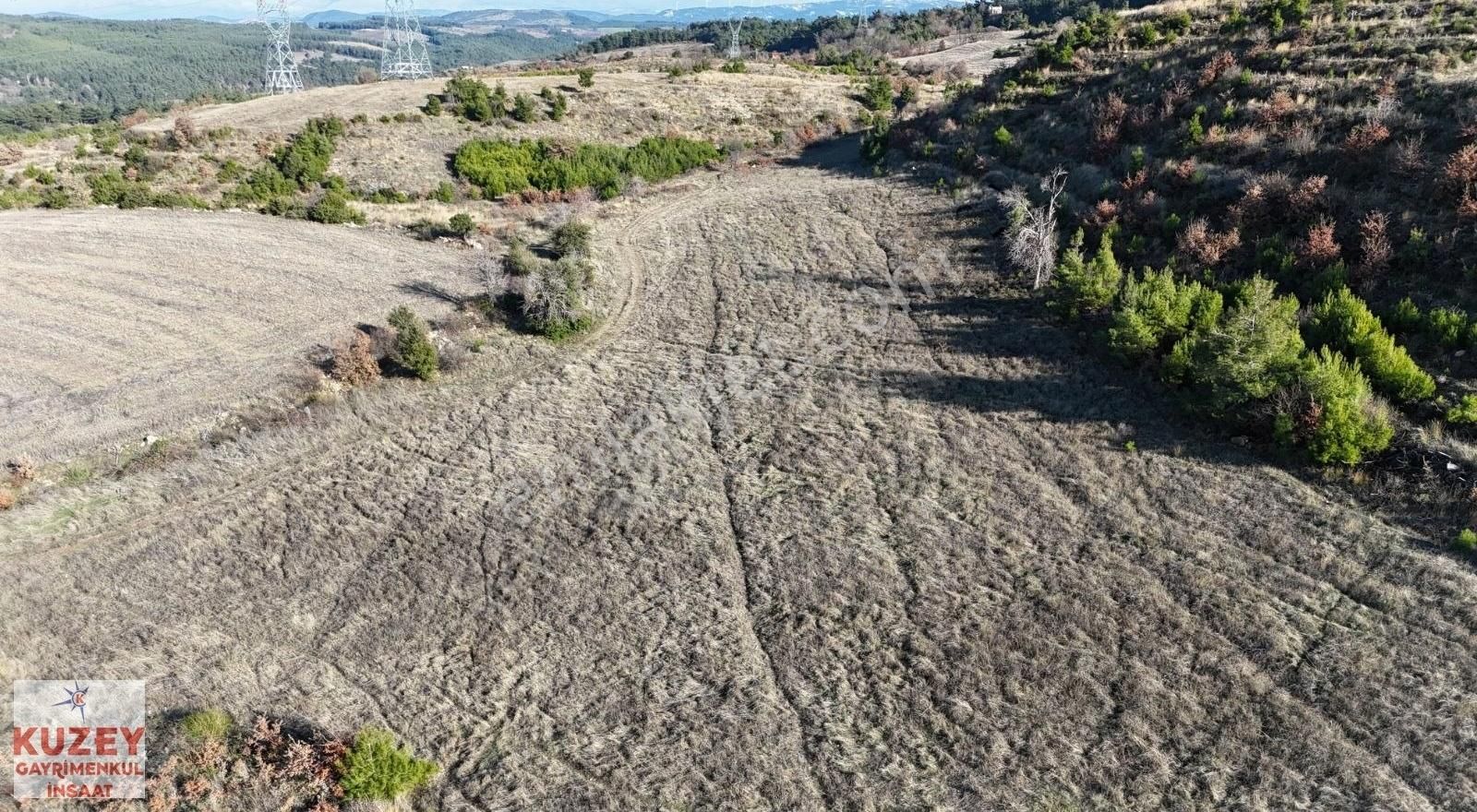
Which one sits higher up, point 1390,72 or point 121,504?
point 1390,72

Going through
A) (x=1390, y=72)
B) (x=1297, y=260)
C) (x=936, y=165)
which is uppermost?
(x=1390, y=72)

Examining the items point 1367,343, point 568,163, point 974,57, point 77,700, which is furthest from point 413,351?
point 974,57

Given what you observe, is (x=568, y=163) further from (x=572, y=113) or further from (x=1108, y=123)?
(x=1108, y=123)

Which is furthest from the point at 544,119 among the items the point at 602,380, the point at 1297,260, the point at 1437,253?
the point at 1437,253

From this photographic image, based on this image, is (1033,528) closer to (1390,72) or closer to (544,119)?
(1390,72)

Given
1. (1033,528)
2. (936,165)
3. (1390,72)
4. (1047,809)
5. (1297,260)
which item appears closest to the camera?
(1047,809)

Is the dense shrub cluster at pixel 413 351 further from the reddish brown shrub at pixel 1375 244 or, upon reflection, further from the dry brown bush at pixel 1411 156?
the dry brown bush at pixel 1411 156

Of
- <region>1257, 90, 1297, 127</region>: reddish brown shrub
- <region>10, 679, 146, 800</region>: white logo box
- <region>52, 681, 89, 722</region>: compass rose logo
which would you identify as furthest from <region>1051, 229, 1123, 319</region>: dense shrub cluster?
<region>52, 681, 89, 722</region>: compass rose logo
